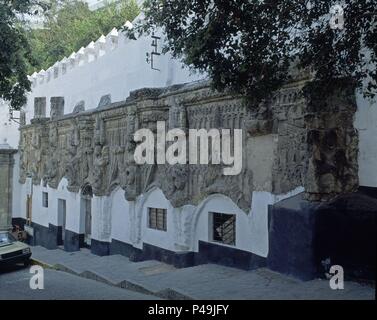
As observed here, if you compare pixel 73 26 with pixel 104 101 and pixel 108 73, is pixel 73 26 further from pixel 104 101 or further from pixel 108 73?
pixel 104 101

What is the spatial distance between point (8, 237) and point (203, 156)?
767 centimetres

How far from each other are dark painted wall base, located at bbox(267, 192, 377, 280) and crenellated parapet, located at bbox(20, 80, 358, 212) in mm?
310

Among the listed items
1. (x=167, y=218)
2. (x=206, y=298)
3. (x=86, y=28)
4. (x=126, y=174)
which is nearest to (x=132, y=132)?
(x=126, y=174)

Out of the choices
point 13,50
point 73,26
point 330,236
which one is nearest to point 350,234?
point 330,236

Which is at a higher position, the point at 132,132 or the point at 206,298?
the point at 132,132

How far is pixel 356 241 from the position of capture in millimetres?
8438

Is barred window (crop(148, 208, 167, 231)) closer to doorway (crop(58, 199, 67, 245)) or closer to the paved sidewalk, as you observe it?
the paved sidewalk

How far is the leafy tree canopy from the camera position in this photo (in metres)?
7.01

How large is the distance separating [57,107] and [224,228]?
11.2 m

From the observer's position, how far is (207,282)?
389 inches

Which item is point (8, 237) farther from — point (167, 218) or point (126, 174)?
point (167, 218)
